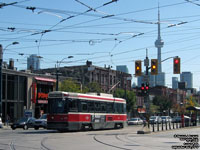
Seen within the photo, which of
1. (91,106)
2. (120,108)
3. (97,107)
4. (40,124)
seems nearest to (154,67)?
(91,106)

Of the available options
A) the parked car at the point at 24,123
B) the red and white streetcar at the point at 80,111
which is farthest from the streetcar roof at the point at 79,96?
the parked car at the point at 24,123

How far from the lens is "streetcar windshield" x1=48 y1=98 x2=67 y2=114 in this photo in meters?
30.6

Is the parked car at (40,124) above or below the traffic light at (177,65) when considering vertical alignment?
below

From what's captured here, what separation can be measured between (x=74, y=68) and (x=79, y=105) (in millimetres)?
49680

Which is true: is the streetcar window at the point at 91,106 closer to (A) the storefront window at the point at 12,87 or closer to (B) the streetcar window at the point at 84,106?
(B) the streetcar window at the point at 84,106

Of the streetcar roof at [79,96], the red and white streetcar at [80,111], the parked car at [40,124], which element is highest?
the streetcar roof at [79,96]

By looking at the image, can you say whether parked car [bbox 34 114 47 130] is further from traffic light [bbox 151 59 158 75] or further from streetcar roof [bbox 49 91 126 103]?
traffic light [bbox 151 59 158 75]

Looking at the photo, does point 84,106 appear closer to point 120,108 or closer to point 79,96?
point 79,96

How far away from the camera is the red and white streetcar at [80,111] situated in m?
30.5

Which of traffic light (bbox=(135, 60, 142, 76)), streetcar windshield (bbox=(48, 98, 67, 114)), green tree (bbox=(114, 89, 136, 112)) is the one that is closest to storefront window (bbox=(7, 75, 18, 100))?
streetcar windshield (bbox=(48, 98, 67, 114))

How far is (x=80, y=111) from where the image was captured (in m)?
31.7

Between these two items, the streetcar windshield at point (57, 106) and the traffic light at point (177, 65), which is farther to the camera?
the streetcar windshield at point (57, 106)

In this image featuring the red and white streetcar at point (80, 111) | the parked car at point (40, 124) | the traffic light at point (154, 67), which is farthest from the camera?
the parked car at point (40, 124)

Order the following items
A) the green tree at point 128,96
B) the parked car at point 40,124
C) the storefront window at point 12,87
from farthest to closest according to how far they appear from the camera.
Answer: the green tree at point 128,96 → the storefront window at point 12,87 → the parked car at point 40,124
